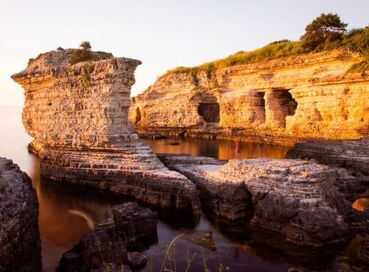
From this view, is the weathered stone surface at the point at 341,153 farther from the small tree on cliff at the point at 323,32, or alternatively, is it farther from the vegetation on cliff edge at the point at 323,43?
the small tree on cliff at the point at 323,32

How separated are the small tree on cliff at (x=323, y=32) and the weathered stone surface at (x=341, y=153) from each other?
1370 centimetres

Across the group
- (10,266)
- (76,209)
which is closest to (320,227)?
(10,266)

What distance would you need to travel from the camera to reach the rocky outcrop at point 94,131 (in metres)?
17.5

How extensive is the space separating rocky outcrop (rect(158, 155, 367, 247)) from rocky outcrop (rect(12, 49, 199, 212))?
243 cm

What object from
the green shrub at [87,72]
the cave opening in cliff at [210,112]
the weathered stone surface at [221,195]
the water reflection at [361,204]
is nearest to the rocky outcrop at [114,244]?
the weathered stone surface at [221,195]

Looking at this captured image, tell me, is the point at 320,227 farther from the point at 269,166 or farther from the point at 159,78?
the point at 159,78

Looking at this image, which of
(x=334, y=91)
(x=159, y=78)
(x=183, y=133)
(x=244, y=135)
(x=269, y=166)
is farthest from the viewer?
(x=159, y=78)

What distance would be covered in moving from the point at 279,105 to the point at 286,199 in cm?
2591

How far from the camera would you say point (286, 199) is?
12.4 m

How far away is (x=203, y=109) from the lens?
49.5m

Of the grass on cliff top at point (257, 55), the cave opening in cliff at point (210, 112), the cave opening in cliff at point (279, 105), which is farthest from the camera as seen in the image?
the cave opening in cliff at point (210, 112)

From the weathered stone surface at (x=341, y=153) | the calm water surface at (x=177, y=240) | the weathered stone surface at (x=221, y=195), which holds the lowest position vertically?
the calm water surface at (x=177, y=240)

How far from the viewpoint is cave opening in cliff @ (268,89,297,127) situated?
36.2 m

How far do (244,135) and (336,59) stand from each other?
42.6ft
